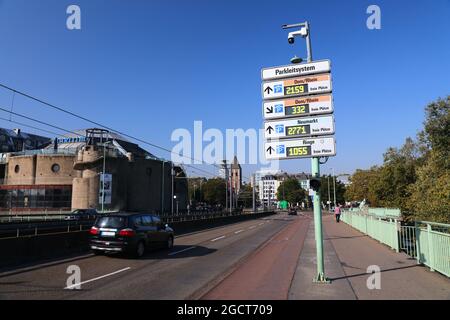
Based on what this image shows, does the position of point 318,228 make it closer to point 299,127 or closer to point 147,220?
point 299,127

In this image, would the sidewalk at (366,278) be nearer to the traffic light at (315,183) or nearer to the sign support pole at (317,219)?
the sign support pole at (317,219)

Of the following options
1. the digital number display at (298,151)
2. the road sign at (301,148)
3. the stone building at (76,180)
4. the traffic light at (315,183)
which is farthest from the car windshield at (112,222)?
the stone building at (76,180)

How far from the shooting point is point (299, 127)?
1117 cm

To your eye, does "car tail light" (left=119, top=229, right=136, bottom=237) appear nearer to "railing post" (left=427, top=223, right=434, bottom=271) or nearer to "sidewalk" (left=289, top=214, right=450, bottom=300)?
"sidewalk" (left=289, top=214, right=450, bottom=300)

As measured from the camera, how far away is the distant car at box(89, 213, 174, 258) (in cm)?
1371

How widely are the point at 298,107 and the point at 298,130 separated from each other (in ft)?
2.19

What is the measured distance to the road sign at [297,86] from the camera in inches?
433

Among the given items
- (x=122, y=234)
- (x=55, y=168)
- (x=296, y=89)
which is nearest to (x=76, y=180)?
(x=55, y=168)

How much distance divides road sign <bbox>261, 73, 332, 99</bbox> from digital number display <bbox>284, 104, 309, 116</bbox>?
13.6 inches

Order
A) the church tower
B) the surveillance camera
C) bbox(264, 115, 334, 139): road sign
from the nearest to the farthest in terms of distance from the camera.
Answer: bbox(264, 115, 334, 139): road sign < the surveillance camera < the church tower

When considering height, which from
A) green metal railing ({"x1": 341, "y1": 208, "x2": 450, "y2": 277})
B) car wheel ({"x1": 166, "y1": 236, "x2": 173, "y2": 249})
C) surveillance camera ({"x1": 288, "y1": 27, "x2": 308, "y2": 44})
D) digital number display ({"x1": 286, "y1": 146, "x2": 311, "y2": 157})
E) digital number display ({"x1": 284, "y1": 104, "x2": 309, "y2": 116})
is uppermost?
surveillance camera ({"x1": 288, "y1": 27, "x2": 308, "y2": 44})

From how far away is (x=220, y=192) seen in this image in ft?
453

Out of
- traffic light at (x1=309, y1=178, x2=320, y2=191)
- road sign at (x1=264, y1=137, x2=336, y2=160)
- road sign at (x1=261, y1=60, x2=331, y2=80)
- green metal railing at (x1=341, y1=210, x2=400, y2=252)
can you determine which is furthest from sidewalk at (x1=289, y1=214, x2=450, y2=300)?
road sign at (x1=261, y1=60, x2=331, y2=80)
